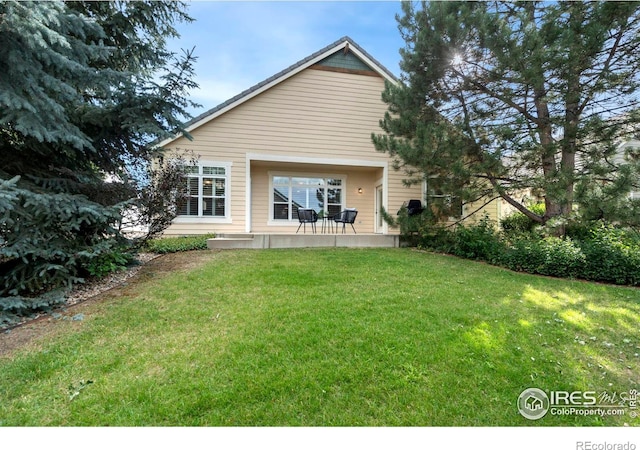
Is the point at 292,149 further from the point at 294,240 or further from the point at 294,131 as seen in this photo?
the point at 294,240

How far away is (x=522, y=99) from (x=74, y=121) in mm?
8469

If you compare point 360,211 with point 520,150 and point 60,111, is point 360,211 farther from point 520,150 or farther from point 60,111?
point 60,111

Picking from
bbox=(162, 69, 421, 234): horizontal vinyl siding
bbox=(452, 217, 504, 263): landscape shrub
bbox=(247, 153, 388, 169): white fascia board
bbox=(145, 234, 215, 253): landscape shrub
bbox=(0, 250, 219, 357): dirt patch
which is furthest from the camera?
bbox=(247, 153, 388, 169): white fascia board

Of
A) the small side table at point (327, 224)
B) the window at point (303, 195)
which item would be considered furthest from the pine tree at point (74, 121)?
the small side table at point (327, 224)

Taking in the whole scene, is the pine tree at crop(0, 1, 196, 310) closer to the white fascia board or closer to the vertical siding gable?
the white fascia board

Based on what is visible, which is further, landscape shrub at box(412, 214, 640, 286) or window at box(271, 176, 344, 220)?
window at box(271, 176, 344, 220)

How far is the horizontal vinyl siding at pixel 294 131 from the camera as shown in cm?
895

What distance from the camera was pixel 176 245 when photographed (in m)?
7.41

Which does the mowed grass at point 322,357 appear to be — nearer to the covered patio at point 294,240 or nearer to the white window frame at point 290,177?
the covered patio at point 294,240

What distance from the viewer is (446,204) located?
7.46 metres

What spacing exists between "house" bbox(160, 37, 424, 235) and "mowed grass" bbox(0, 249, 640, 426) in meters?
5.02

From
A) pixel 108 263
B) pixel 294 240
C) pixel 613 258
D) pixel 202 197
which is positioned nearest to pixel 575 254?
pixel 613 258

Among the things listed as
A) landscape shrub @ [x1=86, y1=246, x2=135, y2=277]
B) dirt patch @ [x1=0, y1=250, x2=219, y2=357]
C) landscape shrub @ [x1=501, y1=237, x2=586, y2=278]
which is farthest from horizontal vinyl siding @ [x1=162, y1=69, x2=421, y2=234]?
landscape shrub @ [x1=501, y1=237, x2=586, y2=278]

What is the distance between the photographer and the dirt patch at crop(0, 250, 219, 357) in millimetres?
2979
